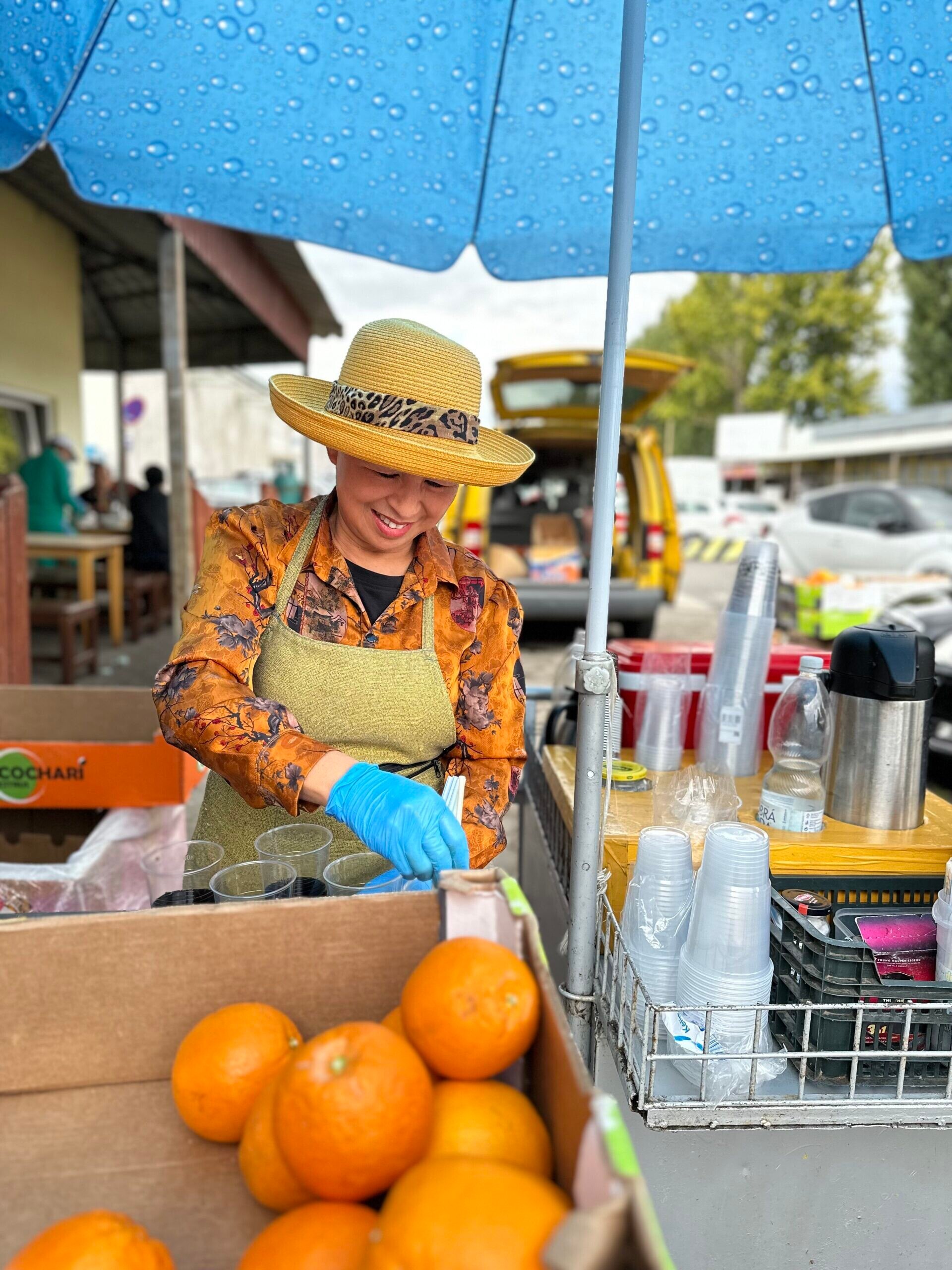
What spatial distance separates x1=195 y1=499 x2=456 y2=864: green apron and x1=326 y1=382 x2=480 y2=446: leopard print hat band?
30cm

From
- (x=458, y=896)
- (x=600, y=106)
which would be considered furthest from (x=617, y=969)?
(x=600, y=106)

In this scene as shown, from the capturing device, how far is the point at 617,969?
130cm

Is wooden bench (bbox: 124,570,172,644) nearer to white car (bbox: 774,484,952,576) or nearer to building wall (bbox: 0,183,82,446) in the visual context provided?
building wall (bbox: 0,183,82,446)

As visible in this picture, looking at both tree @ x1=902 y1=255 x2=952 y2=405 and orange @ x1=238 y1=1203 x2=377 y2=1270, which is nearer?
orange @ x1=238 y1=1203 x2=377 y2=1270

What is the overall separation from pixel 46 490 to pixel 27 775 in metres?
6.24

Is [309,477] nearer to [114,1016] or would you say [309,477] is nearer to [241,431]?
[114,1016]

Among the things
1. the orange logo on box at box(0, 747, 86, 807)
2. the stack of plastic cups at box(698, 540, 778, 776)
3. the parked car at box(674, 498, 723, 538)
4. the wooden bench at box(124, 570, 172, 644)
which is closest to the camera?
the stack of plastic cups at box(698, 540, 778, 776)

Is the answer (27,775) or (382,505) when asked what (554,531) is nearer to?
(27,775)

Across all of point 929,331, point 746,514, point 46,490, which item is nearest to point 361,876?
point 46,490

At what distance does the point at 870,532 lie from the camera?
35.6 feet

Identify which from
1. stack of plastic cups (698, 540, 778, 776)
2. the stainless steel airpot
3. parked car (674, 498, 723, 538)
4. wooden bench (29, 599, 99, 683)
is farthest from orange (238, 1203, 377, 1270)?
parked car (674, 498, 723, 538)

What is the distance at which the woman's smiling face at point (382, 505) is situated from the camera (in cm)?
165

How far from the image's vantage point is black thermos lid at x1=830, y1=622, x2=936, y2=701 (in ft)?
5.37

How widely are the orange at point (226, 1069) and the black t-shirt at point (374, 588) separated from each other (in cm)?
102
